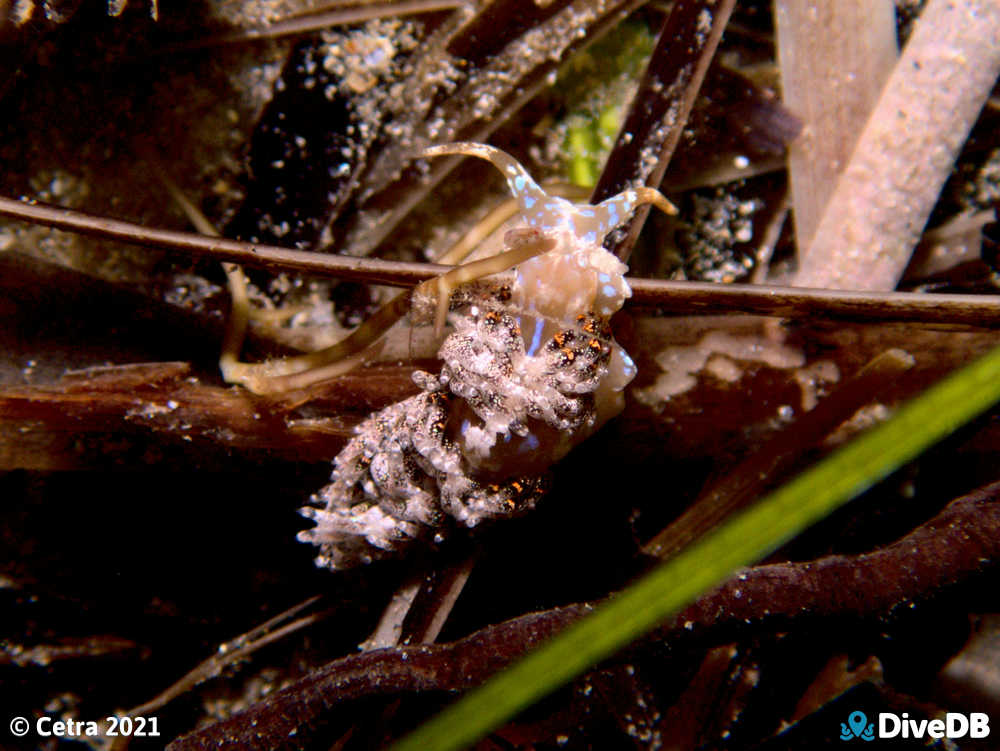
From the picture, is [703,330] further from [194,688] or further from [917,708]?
[194,688]

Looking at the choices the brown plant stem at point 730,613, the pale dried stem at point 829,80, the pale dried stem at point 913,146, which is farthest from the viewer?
the pale dried stem at point 829,80

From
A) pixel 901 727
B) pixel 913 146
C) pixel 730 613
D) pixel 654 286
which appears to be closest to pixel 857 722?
pixel 901 727

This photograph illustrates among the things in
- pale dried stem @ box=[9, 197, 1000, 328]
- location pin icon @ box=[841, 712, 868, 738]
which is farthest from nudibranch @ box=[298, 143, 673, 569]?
location pin icon @ box=[841, 712, 868, 738]

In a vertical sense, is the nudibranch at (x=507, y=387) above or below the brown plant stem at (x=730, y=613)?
above

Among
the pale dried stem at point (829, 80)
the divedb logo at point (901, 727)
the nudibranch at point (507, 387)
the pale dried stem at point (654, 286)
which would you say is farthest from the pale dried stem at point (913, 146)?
the divedb logo at point (901, 727)

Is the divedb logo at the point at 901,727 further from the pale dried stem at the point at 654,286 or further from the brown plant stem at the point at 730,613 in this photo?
the pale dried stem at the point at 654,286

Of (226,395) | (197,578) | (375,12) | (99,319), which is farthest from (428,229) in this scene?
(197,578)

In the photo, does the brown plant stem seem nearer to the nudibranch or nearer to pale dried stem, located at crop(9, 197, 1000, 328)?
the nudibranch

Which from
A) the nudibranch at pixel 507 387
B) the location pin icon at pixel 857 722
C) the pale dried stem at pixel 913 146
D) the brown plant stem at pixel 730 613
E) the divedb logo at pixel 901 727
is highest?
the pale dried stem at pixel 913 146

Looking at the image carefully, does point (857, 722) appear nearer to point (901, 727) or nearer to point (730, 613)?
point (901, 727)
